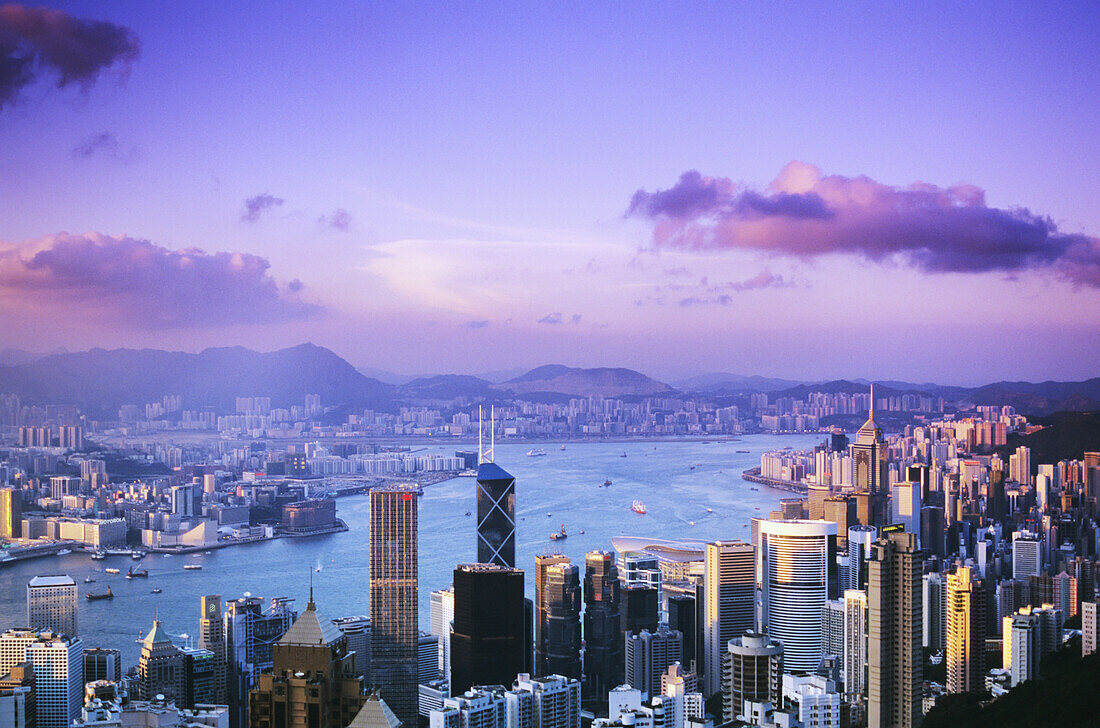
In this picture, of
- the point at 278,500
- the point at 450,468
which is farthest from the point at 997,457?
the point at 278,500

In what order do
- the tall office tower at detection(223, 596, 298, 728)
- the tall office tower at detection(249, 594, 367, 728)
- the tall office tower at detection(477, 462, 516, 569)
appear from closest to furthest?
1. the tall office tower at detection(249, 594, 367, 728)
2. the tall office tower at detection(223, 596, 298, 728)
3. the tall office tower at detection(477, 462, 516, 569)

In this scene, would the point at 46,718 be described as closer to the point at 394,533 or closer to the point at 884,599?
the point at 394,533

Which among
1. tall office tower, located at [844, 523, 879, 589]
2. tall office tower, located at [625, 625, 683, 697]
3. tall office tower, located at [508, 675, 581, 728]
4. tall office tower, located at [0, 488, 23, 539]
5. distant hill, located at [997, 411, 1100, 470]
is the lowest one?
tall office tower, located at [625, 625, 683, 697]

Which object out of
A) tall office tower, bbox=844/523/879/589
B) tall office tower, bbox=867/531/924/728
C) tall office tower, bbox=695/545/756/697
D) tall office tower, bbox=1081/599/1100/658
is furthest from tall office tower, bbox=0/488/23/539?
tall office tower, bbox=1081/599/1100/658

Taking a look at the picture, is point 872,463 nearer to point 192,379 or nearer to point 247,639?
point 192,379

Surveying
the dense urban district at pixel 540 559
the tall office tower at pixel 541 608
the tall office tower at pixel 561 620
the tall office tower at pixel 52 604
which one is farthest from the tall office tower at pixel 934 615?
the tall office tower at pixel 52 604

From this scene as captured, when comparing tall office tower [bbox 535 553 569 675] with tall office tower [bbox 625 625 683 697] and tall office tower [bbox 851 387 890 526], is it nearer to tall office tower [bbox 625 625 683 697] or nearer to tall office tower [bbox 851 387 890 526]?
tall office tower [bbox 625 625 683 697]
